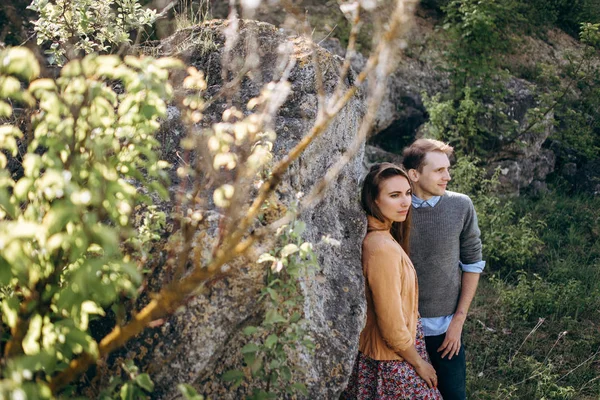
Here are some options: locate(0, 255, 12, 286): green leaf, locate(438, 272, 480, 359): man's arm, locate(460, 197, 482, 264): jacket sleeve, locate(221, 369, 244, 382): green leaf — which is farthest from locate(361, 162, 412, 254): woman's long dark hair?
locate(0, 255, 12, 286): green leaf

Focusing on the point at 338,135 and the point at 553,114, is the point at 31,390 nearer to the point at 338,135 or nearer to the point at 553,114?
the point at 338,135

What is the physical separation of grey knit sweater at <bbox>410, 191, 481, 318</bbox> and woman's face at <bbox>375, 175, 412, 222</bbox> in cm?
57

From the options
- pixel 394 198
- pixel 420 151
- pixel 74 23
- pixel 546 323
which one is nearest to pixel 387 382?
pixel 394 198

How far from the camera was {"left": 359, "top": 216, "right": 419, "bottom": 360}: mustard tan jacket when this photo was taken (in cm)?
334

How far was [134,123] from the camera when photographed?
6.88 ft

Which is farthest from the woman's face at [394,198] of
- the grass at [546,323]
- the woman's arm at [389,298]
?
the grass at [546,323]

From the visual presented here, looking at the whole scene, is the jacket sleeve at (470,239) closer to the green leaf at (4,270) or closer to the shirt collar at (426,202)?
the shirt collar at (426,202)

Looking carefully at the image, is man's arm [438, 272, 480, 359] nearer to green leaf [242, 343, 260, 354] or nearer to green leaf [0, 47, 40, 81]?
green leaf [242, 343, 260, 354]

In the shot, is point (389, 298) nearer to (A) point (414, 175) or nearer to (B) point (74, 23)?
(A) point (414, 175)

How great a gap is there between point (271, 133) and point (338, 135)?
1285 mm

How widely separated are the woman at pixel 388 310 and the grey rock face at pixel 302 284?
0.12 m

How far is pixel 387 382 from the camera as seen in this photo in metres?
3.49

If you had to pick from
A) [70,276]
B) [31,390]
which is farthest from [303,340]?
[31,390]

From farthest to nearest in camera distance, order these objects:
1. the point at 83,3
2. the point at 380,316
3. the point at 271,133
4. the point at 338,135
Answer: the point at 83,3
the point at 338,135
the point at 380,316
the point at 271,133
